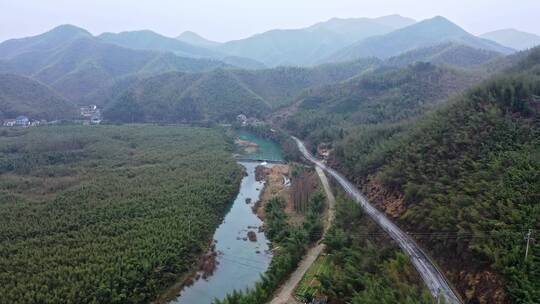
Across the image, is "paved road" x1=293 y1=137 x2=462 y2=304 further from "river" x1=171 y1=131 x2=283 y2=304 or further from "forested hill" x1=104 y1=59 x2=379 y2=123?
"forested hill" x1=104 y1=59 x2=379 y2=123

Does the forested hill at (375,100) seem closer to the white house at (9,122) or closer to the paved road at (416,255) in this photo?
the paved road at (416,255)

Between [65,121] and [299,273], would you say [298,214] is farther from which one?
[65,121]

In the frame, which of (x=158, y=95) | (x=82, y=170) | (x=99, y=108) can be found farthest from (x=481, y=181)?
(x=99, y=108)

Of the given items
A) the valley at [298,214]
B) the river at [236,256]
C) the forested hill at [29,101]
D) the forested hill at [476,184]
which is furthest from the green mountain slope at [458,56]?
the forested hill at [29,101]

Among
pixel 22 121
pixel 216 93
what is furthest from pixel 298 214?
pixel 22 121

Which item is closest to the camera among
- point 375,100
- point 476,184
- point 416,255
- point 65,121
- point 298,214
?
point 416,255

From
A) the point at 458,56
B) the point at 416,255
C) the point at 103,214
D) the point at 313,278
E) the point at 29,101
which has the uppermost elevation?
the point at 458,56

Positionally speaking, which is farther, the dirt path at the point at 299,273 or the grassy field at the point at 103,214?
the grassy field at the point at 103,214
